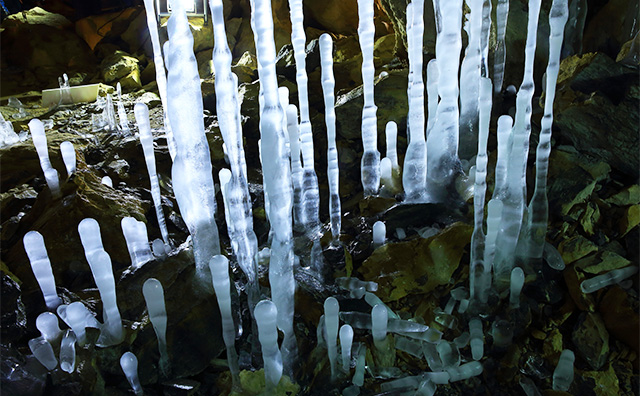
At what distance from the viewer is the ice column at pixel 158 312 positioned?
2.26 meters

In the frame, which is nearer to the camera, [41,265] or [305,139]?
[41,265]

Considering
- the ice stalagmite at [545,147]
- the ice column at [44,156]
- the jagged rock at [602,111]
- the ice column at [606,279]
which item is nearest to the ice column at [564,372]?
the ice column at [606,279]

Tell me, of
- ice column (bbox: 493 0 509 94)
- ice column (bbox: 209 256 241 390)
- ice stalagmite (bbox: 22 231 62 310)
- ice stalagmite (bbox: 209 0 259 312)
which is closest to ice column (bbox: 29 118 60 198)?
ice stalagmite (bbox: 22 231 62 310)

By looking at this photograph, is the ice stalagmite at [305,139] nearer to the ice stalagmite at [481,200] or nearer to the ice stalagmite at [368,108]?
the ice stalagmite at [368,108]

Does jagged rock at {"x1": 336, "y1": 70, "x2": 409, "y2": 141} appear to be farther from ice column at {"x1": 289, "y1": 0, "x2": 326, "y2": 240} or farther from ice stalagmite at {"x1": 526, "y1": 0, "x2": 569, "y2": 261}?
ice stalagmite at {"x1": 526, "y1": 0, "x2": 569, "y2": 261}

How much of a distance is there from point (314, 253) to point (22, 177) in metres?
2.89

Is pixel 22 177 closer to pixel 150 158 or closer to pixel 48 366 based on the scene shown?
pixel 150 158

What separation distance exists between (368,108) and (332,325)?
173cm

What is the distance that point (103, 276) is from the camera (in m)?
2.28

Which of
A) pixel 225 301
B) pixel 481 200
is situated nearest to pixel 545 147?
pixel 481 200

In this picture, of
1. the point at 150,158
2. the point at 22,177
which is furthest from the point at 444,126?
the point at 22,177

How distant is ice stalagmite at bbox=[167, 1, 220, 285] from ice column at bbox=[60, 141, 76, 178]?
1.51 m

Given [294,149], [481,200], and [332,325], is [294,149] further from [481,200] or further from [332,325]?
[332,325]

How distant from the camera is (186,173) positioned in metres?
2.61
